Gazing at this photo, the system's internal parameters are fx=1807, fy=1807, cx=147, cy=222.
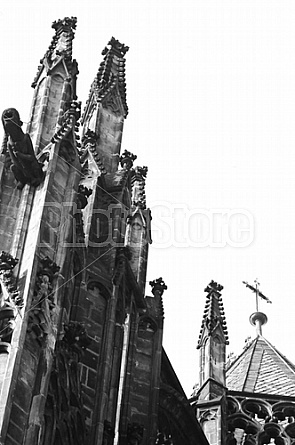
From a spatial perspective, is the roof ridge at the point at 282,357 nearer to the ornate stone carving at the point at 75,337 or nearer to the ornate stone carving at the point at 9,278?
the ornate stone carving at the point at 75,337

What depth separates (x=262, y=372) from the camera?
42969 mm

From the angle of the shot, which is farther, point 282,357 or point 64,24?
point 282,357

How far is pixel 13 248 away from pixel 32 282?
1.59m

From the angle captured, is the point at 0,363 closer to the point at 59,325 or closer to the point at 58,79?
the point at 59,325

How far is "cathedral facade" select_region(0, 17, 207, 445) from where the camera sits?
84.1 feet

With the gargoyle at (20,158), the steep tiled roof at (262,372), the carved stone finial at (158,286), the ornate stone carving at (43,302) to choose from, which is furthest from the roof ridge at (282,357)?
the ornate stone carving at (43,302)

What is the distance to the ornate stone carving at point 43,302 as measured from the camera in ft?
84.4

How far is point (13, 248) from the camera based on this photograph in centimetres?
2784

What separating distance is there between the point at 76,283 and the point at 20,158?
7.64 ft

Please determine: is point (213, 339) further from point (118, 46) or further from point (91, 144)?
point (118, 46)

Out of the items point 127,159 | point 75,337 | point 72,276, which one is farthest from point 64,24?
point 75,337

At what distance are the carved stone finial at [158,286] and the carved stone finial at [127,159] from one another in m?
2.38

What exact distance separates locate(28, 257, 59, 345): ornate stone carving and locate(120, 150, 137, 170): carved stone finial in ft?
26.4

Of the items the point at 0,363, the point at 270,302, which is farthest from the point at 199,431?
the point at 270,302
